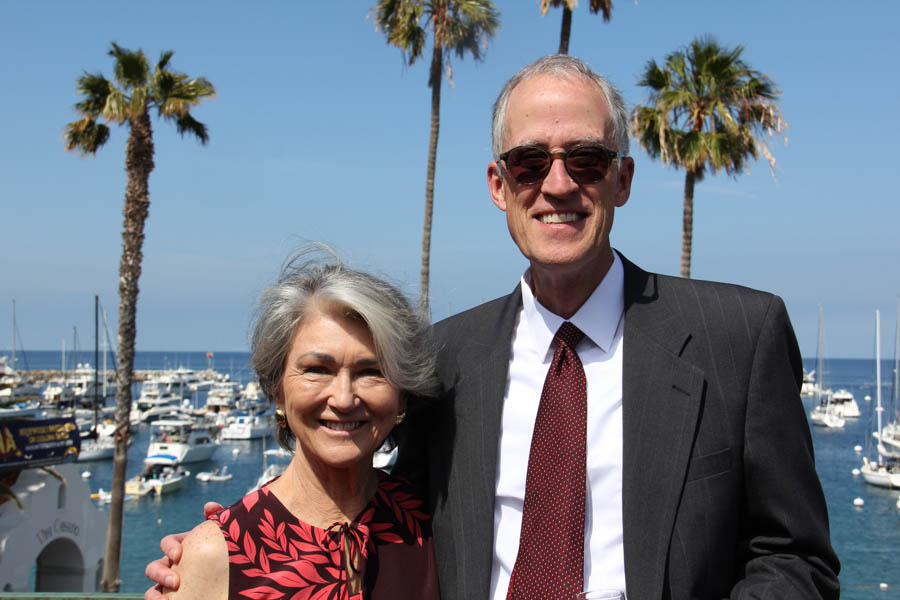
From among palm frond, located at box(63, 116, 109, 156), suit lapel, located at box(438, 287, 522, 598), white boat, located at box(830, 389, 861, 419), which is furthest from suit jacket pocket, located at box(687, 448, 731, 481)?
white boat, located at box(830, 389, 861, 419)

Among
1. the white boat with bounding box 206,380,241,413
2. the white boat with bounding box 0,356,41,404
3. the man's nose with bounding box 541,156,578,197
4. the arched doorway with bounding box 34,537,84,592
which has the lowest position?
the white boat with bounding box 206,380,241,413

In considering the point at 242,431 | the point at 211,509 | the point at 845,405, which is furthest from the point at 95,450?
the point at 845,405

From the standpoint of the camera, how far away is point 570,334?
2713 mm

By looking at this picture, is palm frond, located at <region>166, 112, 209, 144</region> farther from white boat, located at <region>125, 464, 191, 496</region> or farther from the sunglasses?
white boat, located at <region>125, 464, 191, 496</region>

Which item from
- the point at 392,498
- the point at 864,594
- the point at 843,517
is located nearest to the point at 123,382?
the point at 392,498

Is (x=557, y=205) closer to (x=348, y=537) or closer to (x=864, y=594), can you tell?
(x=348, y=537)

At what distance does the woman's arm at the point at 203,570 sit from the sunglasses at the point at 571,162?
1.58 metres

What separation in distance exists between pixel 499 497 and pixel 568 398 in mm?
403

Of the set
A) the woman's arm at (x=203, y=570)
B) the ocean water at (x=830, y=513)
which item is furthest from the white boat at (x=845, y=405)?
the woman's arm at (x=203, y=570)

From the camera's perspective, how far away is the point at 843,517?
4128cm

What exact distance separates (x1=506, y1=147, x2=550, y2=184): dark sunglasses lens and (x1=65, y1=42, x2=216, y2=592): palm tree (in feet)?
50.7

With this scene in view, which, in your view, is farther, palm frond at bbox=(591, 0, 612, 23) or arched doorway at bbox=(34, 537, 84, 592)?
arched doorway at bbox=(34, 537, 84, 592)

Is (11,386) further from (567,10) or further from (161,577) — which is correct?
(161,577)

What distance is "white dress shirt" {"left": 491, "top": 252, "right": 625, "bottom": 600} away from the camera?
2506 mm
